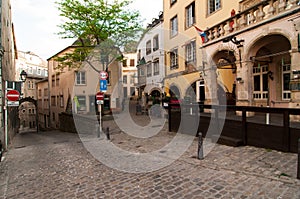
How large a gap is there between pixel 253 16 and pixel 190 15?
9391 mm

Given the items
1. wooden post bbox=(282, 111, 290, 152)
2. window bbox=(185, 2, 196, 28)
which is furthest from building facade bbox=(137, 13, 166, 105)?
wooden post bbox=(282, 111, 290, 152)

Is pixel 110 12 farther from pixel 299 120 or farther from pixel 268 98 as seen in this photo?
pixel 299 120

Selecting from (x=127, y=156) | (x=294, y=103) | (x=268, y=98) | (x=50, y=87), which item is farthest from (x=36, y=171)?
(x=50, y=87)

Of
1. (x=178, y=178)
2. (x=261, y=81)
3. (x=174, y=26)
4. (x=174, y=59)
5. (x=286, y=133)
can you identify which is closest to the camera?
(x=178, y=178)

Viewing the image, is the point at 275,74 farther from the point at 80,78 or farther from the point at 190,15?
the point at 80,78

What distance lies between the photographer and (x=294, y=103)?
6.66m

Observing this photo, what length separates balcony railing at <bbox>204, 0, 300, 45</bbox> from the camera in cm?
682

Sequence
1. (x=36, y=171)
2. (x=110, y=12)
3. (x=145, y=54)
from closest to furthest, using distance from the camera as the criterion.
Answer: (x=36, y=171) < (x=110, y=12) < (x=145, y=54)

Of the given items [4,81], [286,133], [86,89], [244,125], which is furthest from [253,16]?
[86,89]

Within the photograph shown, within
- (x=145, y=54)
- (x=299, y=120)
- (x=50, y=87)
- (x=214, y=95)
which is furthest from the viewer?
(x=50, y=87)

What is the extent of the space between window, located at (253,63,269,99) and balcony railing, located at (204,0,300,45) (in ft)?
10.1

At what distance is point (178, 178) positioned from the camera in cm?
434

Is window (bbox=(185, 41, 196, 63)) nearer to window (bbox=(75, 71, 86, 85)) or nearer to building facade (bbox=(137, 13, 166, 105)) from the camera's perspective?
building facade (bbox=(137, 13, 166, 105))

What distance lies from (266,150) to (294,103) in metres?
2.39
